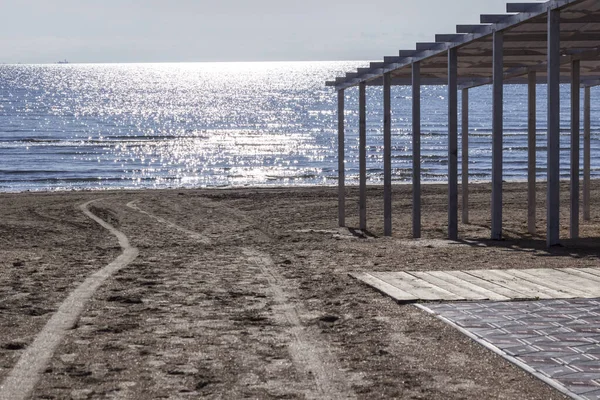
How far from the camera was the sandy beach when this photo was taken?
4.92m

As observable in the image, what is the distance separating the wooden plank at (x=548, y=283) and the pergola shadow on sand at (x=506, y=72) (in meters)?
2.39

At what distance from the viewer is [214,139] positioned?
60.8 m

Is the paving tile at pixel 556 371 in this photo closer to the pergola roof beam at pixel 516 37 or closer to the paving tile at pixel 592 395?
the paving tile at pixel 592 395

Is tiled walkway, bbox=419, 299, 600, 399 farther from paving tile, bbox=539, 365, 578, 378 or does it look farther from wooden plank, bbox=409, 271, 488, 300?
wooden plank, bbox=409, 271, 488, 300

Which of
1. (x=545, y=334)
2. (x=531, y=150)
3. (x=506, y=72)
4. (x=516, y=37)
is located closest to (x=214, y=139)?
(x=506, y=72)

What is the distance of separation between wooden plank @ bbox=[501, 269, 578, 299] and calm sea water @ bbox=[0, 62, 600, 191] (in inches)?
1062

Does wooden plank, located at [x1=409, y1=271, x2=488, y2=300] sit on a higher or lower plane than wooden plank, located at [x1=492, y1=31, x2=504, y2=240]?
lower

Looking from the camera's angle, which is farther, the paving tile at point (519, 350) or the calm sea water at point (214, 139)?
the calm sea water at point (214, 139)

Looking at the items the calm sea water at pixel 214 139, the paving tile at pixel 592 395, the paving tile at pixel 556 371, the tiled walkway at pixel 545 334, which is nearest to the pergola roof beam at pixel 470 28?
the tiled walkway at pixel 545 334

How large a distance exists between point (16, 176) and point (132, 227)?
73.3 ft

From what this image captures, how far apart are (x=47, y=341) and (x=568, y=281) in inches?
165

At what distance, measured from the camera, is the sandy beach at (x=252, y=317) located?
194 inches

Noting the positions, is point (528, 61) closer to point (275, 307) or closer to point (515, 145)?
point (275, 307)

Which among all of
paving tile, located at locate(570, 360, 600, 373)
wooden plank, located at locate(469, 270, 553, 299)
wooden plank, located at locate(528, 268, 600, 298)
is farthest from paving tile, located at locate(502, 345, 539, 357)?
wooden plank, located at locate(528, 268, 600, 298)
